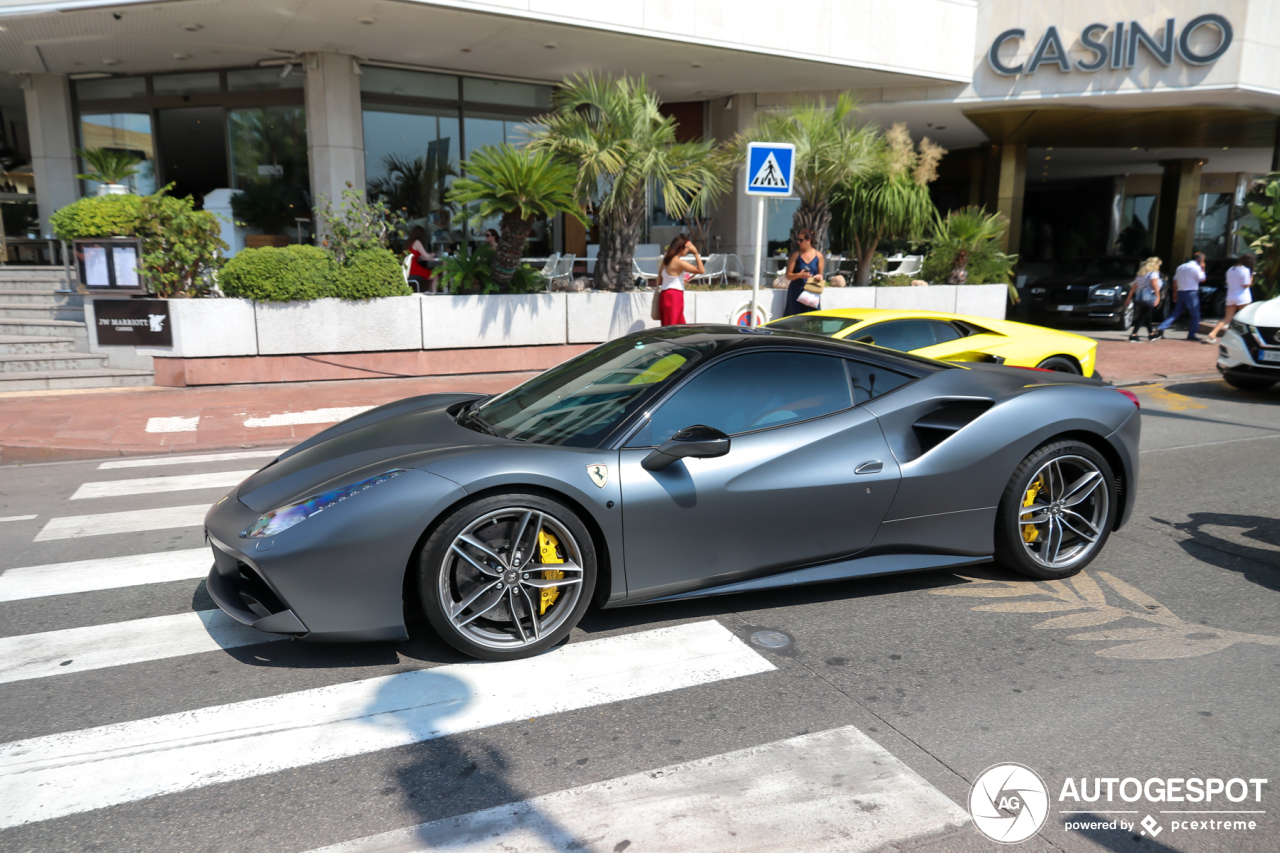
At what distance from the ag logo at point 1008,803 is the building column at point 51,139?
21188 millimetres

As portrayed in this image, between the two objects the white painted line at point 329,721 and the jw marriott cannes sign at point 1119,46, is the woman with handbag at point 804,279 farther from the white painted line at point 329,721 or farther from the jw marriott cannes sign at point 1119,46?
the jw marriott cannes sign at point 1119,46

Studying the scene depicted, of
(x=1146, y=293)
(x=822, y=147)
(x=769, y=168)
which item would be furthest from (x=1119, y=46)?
(x=769, y=168)

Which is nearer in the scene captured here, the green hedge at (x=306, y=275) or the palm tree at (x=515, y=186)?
the green hedge at (x=306, y=275)

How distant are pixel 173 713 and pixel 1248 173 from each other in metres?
43.1

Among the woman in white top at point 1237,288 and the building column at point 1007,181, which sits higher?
the building column at point 1007,181

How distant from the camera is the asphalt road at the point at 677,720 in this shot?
9.03 ft

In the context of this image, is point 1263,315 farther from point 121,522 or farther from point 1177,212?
point 1177,212

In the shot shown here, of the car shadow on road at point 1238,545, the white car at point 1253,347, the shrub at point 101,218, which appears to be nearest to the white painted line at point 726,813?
the car shadow on road at point 1238,545

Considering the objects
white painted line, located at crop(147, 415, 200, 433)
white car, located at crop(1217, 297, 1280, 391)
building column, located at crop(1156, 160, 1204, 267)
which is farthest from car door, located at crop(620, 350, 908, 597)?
building column, located at crop(1156, 160, 1204, 267)

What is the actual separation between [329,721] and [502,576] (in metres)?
0.84

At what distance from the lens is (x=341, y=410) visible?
1017 centimetres

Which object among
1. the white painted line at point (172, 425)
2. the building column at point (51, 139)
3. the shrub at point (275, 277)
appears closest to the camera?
the white painted line at point (172, 425)

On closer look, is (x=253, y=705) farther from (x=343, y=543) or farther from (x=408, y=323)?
(x=408, y=323)
